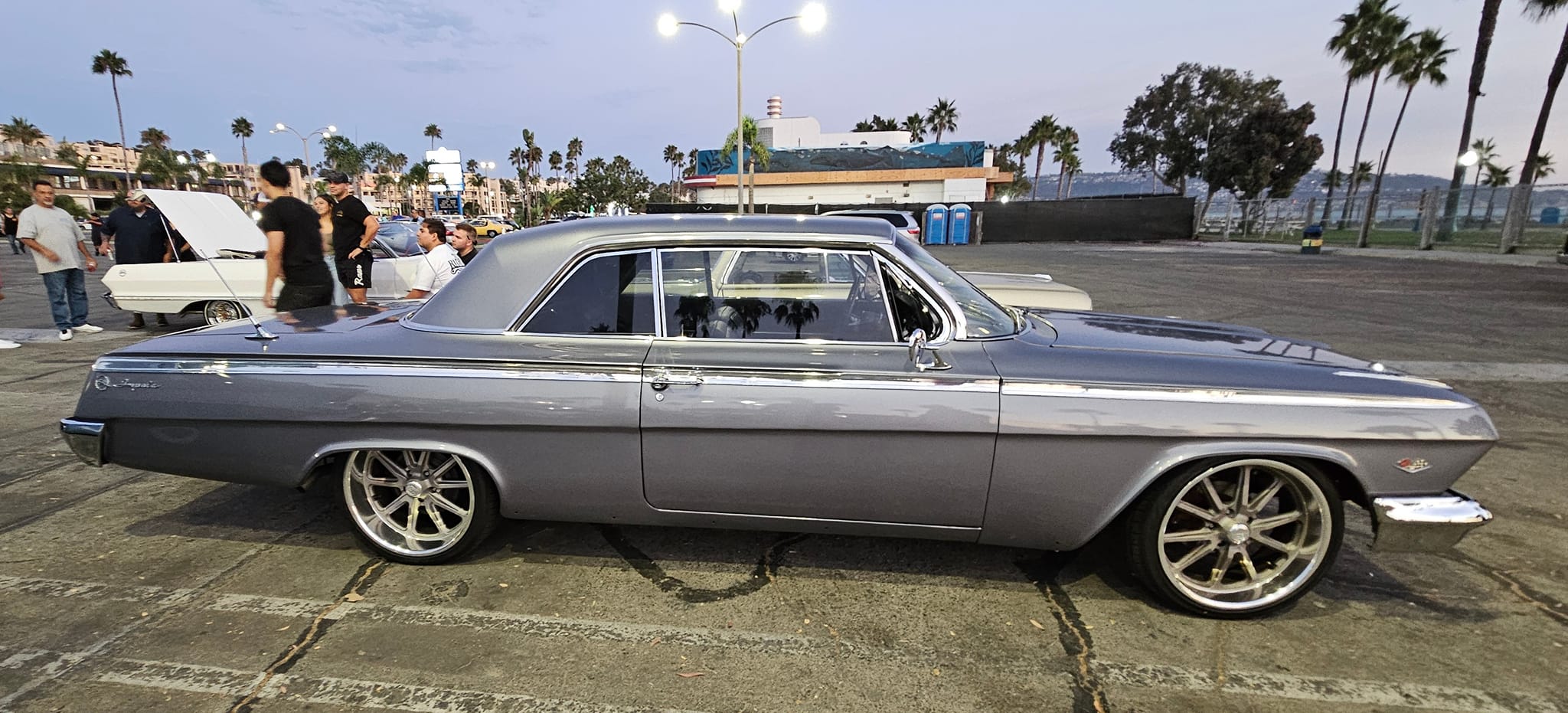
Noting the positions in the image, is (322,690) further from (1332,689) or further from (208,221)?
(208,221)

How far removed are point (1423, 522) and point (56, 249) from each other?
11.7 meters

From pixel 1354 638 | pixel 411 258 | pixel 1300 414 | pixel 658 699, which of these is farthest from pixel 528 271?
pixel 411 258

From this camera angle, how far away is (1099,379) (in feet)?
8.00

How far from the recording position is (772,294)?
2.81m

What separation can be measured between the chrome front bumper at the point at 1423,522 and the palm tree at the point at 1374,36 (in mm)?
46147

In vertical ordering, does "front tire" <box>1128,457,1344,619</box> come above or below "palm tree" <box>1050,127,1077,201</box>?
below

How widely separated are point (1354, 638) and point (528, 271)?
3443 mm

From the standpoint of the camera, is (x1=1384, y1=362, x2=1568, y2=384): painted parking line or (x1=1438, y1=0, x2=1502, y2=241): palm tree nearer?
(x1=1384, y1=362, x2=1568, y2=384): painted parking line

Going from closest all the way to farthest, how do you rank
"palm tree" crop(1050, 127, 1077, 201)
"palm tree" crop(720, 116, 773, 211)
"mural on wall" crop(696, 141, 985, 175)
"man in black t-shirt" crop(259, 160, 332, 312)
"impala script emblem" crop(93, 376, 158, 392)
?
"impala script emblem" crop(93, 376, 158, 392), "man in black t-shirt" crop(259, 160, 332, 312), "palm tree" crop(720, 116, 773, 211), "mural on wall" crop(696, 141, 985, 175), "palm tree" crop(1050, 127, 1077, 201)

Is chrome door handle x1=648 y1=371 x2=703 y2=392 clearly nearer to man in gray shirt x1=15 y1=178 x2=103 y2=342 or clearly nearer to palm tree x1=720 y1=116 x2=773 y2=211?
man in gray shirt x1=15 y1=178 x2=103 y2=342

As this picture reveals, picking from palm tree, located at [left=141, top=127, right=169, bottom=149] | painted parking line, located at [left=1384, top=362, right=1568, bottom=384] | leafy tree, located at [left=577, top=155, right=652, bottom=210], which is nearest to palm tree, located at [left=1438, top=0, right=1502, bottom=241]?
painted parking line, located at [left=1384, top=362, right=1568, bottom=384]

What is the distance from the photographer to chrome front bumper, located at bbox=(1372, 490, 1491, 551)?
237 centimetres

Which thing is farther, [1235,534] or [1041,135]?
[1041,135]

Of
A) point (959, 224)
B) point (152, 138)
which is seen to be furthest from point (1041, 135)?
point (152, 138)
